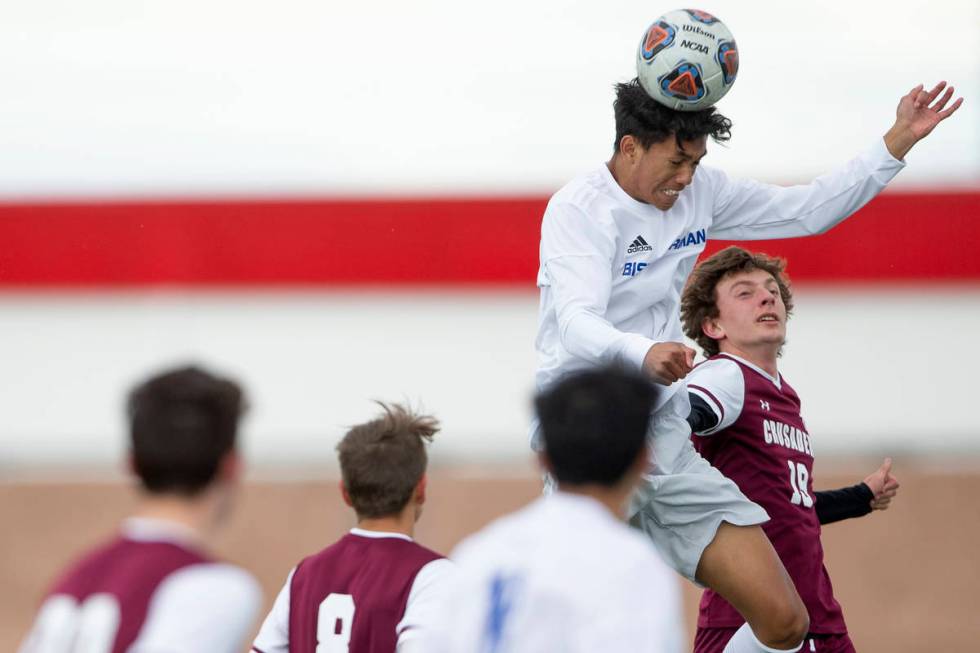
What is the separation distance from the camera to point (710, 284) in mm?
4770

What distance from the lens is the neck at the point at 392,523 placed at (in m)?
3.57

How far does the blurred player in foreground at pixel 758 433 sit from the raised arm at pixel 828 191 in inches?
7.9

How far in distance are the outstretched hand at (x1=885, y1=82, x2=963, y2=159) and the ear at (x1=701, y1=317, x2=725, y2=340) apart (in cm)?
81

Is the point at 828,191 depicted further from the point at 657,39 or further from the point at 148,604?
the point at 148,604

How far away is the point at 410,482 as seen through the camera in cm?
360

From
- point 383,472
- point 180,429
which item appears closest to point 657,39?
point 383,472

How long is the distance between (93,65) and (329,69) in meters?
1.60

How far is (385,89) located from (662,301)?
16.8 feet

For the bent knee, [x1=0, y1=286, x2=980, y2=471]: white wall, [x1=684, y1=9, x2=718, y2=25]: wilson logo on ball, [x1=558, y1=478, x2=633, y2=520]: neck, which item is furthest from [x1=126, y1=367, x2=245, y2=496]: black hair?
[x1=0, y1=286, x2=980, y2=471]: white wall

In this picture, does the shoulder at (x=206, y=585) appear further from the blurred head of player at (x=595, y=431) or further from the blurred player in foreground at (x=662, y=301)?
the blurred player in foreground at (x=662, y=301)

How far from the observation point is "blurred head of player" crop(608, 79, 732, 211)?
4.14 meters

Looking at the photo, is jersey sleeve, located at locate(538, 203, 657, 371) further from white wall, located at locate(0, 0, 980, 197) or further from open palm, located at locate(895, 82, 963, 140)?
white wall, located at locate(0, 0, 980, 197)

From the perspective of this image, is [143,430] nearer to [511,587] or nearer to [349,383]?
[511,587]

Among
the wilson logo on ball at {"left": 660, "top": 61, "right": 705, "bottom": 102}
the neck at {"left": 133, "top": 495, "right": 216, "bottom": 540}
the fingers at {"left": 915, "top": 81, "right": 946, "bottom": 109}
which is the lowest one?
the neck at {"left": 133, "top": 495, "right": 216, "bottom": 540}
